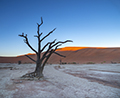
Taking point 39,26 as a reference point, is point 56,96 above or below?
below

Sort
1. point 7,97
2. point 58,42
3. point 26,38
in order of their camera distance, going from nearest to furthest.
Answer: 1. point 7,97
2. point 26,38
3. point 58,42

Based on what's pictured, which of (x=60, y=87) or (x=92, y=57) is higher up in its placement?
(x=92, y=57)

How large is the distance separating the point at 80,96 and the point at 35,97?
1.72 m

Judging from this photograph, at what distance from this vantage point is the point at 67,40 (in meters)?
Answer: 9.12

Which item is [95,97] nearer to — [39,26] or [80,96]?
[80,96]

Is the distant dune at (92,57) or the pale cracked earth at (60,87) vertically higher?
the distant dune at (92,57)

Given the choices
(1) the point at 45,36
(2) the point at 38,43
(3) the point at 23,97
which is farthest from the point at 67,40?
(3) the point at 23,97

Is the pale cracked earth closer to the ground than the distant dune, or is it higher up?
closer to the ground

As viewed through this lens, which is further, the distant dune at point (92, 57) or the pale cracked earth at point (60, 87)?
the distant dune at point (92, 57)

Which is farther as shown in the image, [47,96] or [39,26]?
[39,26]

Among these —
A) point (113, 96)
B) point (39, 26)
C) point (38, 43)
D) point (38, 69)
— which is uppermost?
point (39, 26)

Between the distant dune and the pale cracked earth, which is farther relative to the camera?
the distant dune

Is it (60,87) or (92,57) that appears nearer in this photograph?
(60,87)

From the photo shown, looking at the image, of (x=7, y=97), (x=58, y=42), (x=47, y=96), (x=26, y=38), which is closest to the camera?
(x=7, y=97)
